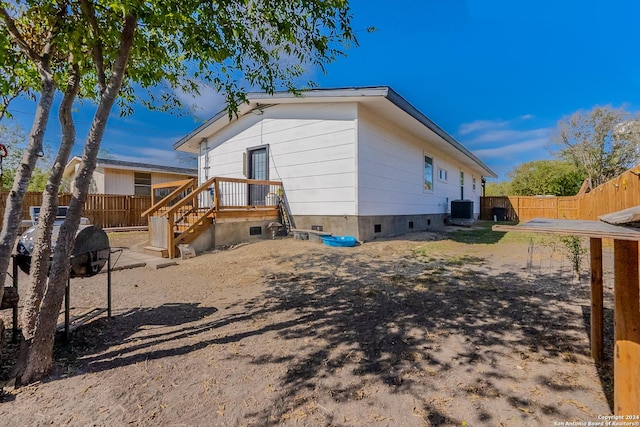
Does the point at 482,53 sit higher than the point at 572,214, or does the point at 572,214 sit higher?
the point at 482,53

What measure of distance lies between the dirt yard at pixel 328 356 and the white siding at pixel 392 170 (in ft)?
13.7

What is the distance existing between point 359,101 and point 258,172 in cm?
433

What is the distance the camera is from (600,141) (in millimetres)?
22312

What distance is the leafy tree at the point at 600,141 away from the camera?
69.6 ft

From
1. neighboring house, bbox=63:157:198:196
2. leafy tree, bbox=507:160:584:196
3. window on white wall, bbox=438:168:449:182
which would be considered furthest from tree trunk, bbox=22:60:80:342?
leafy tree, bbox=507:160:584:196

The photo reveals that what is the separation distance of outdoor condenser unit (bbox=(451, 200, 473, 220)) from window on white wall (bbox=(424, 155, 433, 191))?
2513mm

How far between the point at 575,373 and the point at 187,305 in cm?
390

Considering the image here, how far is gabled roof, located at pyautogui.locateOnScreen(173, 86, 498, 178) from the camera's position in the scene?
734cm

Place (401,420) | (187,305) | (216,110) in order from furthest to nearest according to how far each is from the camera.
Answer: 1. (216,110)
2. (187,305)
3. (401,420)

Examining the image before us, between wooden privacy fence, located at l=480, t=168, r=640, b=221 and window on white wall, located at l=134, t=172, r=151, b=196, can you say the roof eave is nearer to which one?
wooden privacy fence, located at l=480, t=168, r=640, b=221

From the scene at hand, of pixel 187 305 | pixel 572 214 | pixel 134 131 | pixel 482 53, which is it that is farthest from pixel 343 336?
pixel 134 131

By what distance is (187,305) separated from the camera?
368 cm

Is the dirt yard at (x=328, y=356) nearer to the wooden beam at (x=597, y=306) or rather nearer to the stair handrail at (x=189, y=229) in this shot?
the wooden beam at (x=597, y=306)

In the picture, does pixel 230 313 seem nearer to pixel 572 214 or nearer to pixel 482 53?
pixel 482 53
